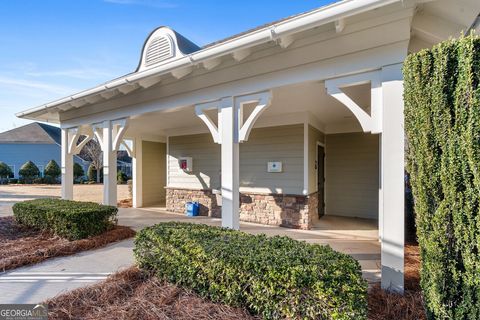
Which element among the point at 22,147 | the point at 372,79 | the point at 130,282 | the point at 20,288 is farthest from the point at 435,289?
the point at 22,147

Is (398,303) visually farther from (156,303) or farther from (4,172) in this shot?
(4,172)

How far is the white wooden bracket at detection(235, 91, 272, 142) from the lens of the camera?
3854 millimetres

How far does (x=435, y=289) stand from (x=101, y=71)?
29.5 feet

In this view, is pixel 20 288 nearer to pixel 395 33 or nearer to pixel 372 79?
pixel 372 79

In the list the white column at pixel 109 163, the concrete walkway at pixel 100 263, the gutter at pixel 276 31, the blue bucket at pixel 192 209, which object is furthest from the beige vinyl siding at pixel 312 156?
the white column at pixel 109 163

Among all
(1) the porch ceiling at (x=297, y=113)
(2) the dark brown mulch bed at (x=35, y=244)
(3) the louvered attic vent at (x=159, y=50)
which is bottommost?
(2) the dark brown mulch bed at (x=35, y=244)

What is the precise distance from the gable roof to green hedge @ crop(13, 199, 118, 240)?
77.7 feet

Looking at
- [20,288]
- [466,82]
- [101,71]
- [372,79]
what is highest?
[101,71]

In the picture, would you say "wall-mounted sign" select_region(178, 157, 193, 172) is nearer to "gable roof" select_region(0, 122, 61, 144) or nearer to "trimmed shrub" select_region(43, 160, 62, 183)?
"trimmed shrub" select_region(43, 160, 62, 183)

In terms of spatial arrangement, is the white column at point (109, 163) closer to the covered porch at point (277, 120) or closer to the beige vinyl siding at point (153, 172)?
the covered porch at point (277, 120)

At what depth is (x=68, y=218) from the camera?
15.0ft

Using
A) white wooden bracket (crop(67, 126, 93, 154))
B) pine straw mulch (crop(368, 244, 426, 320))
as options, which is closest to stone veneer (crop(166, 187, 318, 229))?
pine straw mulch (crop(368, 244, 426, 320))

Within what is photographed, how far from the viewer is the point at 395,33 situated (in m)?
2.83

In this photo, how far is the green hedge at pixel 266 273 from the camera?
193cm
